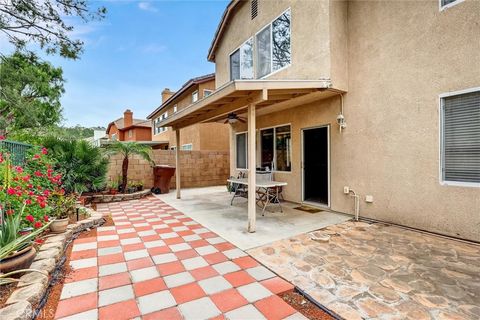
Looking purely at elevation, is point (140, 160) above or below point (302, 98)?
below

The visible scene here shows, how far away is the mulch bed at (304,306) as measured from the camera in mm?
2344

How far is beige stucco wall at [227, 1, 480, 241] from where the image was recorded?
13.8 ft

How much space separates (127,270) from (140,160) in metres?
7.91

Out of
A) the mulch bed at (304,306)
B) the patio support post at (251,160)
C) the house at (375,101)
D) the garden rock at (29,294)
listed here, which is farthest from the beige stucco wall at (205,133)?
the mulch bed at (304,306)

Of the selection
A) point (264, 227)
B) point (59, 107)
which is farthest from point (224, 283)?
point (59, 107)

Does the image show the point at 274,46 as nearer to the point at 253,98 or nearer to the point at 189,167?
the point at 253,98

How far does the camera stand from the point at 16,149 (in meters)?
5.03

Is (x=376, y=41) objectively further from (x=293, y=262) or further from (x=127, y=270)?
(x=127, y=270)

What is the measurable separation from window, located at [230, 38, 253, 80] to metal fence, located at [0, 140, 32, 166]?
6509mm

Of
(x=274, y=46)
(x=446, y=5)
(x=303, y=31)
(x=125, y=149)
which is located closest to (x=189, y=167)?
(x=125, y=149)

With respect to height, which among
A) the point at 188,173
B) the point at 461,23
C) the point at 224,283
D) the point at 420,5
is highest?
the point at 420,5

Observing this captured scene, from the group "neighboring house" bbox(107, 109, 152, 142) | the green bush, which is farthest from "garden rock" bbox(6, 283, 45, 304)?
"neighboring house" bbox(107, 109, 152, 142)

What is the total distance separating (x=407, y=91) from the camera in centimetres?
492

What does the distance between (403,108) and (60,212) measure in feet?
24.2
